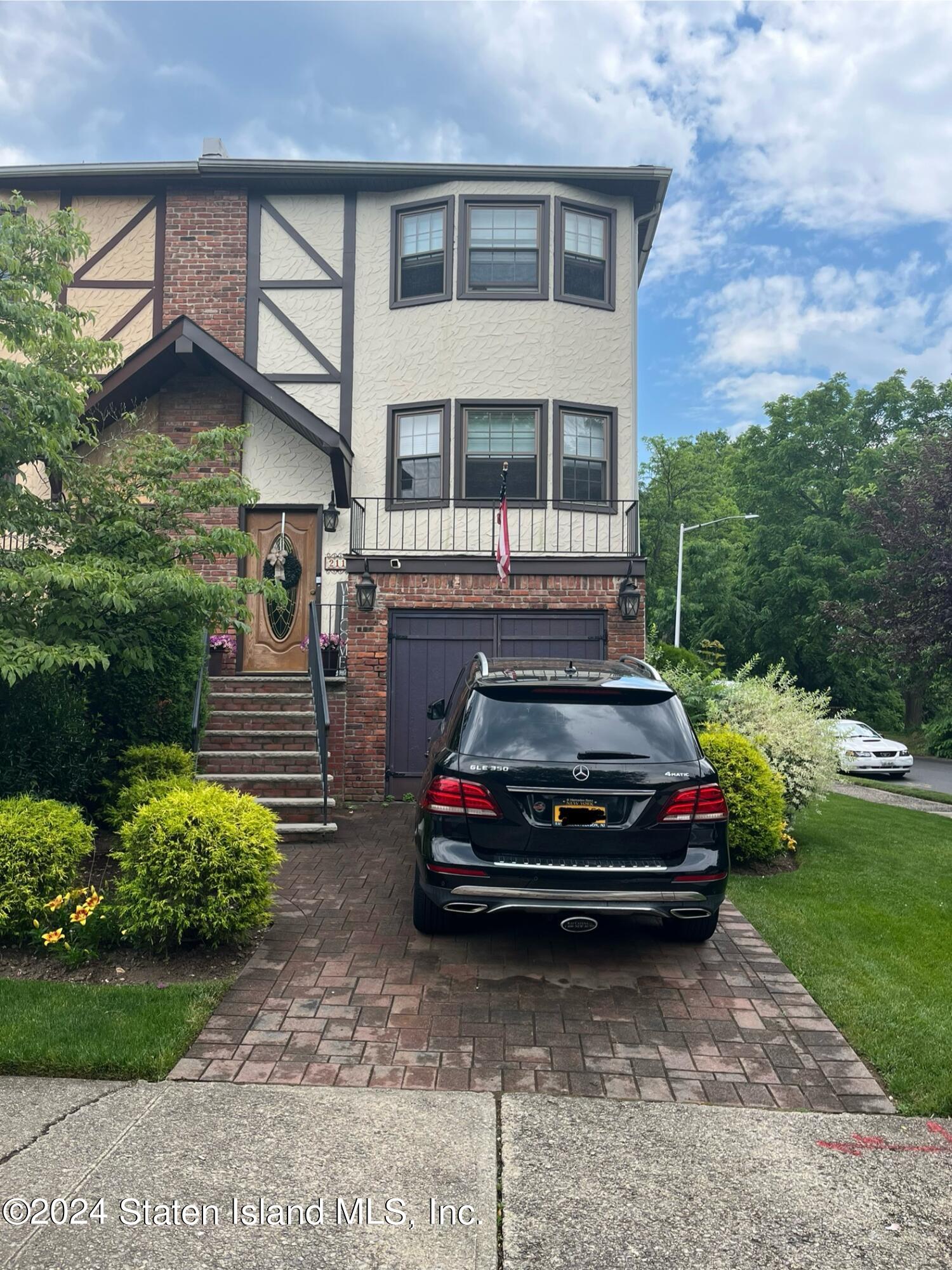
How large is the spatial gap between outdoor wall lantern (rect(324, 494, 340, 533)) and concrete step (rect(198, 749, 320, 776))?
3947mm

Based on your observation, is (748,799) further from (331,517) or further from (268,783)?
(331,517)

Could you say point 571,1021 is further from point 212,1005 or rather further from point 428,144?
point 428,144

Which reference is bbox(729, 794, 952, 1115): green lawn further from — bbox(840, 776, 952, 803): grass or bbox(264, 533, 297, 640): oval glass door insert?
bbox(264, 533, 297, 640): oval glass door insert

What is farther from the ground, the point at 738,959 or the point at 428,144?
the point at 428,144

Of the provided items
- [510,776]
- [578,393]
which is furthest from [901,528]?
[510,776]

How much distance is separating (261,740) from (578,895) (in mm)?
5942

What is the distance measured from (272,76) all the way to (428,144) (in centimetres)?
252

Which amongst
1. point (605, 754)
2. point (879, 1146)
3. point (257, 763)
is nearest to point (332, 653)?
point (257, 763)

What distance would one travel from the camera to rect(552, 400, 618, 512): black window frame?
12133 millimetres

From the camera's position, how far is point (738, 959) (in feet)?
17.3

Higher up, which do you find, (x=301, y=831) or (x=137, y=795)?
(x=137, y=795)

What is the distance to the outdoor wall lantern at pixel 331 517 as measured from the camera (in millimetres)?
12000

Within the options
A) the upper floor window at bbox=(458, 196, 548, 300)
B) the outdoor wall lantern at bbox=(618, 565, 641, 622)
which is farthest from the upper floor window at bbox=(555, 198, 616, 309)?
the outdoor wall lantern at bbox=(618, 565, 641, 622)

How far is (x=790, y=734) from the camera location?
29.0 ft
